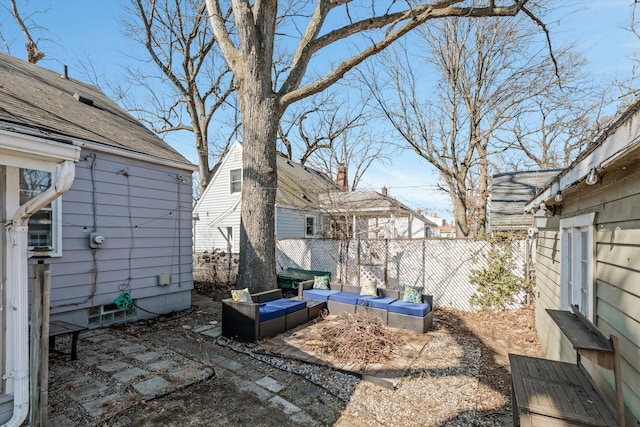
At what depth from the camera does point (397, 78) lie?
12.9 m

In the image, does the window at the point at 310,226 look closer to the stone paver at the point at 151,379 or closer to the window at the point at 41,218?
the stone paver at the point at 151,379

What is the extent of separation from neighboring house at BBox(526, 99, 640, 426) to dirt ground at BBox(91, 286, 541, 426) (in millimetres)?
1049

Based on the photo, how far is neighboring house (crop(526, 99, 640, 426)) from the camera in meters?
2.05

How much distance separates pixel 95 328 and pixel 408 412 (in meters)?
5.94

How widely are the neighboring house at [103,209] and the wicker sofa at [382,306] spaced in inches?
134

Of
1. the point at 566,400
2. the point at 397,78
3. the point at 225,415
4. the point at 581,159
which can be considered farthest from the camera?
the point at 397,78

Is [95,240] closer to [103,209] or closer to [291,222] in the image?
[103,209]

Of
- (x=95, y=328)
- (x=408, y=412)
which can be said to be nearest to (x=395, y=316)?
(x=408, y=412)

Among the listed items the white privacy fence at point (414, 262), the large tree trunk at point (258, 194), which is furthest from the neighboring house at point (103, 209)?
the white privacy fence at point (414, 262)

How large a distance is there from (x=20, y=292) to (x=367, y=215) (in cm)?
1355

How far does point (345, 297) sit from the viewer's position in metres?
7.28

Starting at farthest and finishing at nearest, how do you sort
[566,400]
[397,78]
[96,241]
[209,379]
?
[397,78] < [96,241] < [209,379] < [566,400]

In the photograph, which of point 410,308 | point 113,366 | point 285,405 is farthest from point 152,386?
point 410,308

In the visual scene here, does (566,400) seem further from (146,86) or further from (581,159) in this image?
(146,86)
